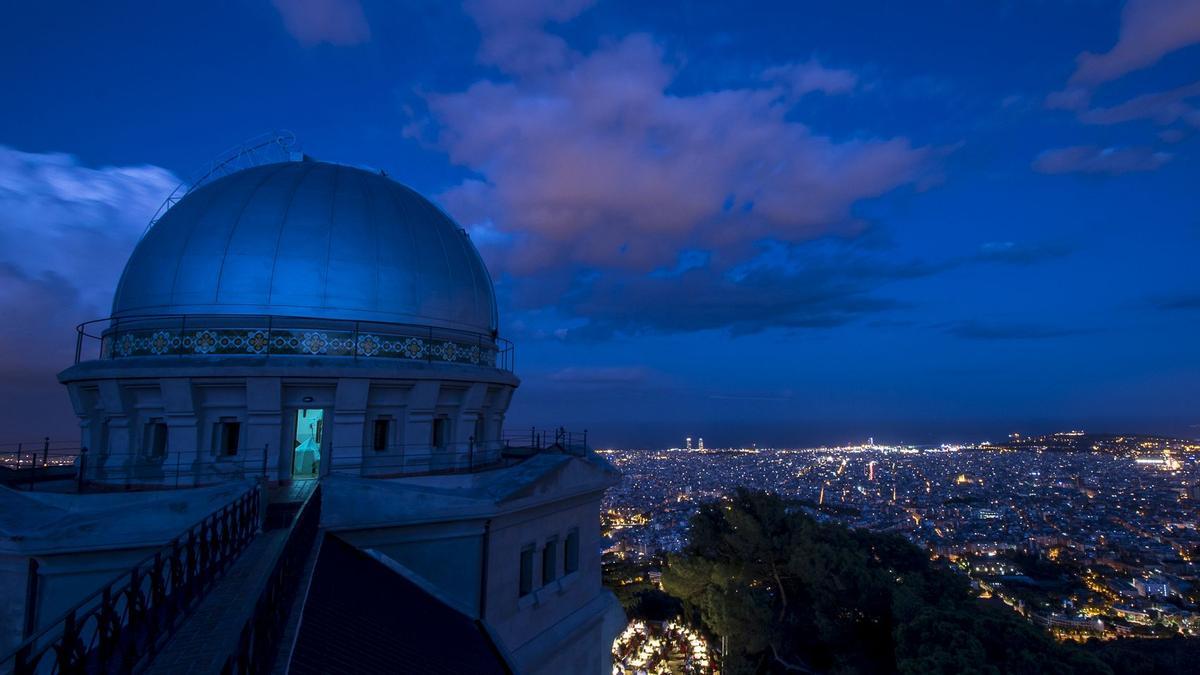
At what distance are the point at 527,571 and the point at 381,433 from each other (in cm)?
446

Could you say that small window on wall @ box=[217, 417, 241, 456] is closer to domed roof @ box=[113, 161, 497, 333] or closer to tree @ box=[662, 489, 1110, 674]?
domed roof @ box=[113, 161, 497, 333]

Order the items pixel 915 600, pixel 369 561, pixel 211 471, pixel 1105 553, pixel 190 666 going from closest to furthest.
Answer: pixel 190 666 < pixel 369 561 < pixel 211 471 < pixel 915 600 < pixel 1105 553

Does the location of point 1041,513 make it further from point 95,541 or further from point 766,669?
point 95,541

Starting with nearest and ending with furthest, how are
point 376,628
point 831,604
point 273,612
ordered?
point 273,612 < point 376,628 < point 831,604

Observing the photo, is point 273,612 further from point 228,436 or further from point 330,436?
point 228,436

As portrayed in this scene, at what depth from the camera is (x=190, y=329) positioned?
13.3 metres

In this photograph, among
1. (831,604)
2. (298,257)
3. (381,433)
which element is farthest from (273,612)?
(831,604)

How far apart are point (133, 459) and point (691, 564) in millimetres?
22598

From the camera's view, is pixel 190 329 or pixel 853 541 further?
pixel 853 541

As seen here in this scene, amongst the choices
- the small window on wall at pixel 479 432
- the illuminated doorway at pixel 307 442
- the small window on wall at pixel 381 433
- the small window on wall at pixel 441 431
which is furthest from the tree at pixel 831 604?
the illuminated doorway at pixel 307 442

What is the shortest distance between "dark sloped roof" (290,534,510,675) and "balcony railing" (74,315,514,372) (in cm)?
473

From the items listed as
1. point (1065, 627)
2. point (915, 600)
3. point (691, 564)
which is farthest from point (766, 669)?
point (1065, 627)

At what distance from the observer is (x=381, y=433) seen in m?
14.1

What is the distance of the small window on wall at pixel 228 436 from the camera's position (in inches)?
515
